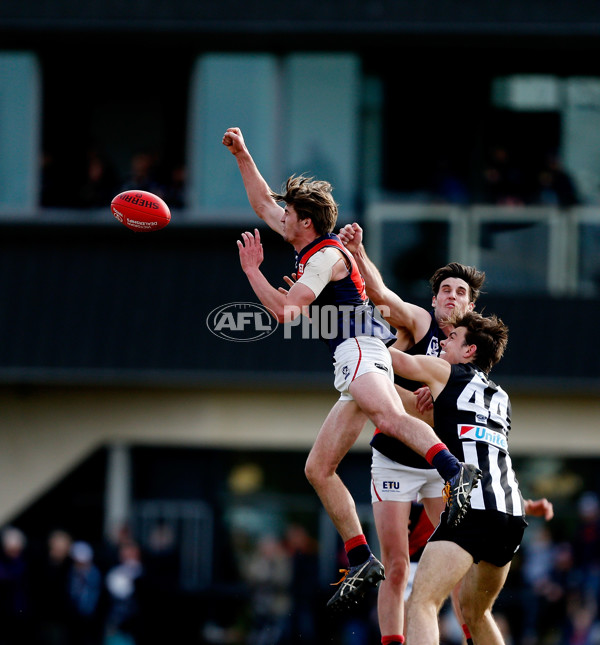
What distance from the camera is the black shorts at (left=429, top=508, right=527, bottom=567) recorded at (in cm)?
853

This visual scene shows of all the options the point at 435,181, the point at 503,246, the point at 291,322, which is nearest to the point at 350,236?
the point at 291,322

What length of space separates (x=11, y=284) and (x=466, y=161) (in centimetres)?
668

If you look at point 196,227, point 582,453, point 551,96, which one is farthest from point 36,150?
point 582,453

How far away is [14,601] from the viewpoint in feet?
53.2

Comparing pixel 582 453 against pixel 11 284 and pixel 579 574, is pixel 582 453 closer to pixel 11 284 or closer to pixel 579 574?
pixel 579 574

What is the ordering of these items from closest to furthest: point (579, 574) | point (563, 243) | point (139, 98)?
point (579, 574)
point (563, 243)
point (139, 98)

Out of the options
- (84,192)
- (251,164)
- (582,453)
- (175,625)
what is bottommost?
(175,625)

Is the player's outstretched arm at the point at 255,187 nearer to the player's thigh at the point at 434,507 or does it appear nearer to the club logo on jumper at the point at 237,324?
the player's thigh at the point at 434,507

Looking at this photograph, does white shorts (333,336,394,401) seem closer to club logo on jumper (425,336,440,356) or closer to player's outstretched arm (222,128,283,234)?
club logo on jumper (425,336,440,356)

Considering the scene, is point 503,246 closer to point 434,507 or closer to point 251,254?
point 434,507

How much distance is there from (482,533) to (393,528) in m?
1.19

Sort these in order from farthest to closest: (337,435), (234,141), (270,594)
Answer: (270,594) → (234,141) → (337,435)

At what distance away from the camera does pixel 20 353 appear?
1839 cm

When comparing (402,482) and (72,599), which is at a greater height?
(402,482)
